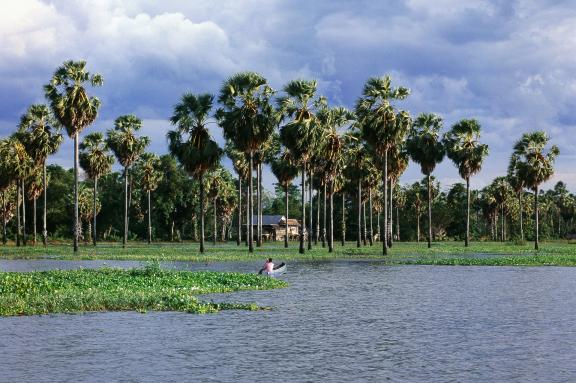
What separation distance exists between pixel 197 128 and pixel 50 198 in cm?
6807

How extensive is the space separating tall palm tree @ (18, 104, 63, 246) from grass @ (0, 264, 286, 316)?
54.0 metres

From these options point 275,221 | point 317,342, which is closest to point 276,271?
point 317,342

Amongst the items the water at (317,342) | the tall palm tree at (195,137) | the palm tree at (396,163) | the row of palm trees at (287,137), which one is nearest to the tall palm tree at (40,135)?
the row of palm trees at (287,137)

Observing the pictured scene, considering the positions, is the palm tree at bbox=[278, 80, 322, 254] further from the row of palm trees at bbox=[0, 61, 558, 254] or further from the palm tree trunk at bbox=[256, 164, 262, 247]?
the palm tree trunk at bbox=[256, 164, 262, 247]

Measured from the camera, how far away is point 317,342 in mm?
20219

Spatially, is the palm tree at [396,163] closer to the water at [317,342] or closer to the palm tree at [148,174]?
the palm tree at [148,174]

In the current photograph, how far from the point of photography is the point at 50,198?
128625 millimetres

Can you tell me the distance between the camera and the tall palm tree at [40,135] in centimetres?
8669

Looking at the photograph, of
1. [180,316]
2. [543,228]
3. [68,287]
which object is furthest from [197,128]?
[543,228]

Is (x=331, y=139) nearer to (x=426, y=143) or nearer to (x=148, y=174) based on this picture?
(x=426, y=143)

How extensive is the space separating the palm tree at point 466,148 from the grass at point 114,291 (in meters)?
61.0

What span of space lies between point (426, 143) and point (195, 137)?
3400 cm

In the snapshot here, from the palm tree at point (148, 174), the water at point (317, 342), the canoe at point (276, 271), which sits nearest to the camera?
the water at point (317, 342)

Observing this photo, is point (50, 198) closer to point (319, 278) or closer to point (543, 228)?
point (319, 278)
